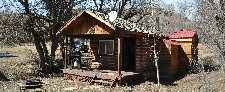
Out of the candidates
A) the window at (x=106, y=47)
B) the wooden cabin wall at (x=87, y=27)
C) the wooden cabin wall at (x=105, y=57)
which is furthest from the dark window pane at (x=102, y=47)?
the wooden cabin wall at (x=87, y=27)

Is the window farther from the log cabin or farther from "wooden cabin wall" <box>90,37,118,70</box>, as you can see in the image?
"wooden cabin wall" <box>90,37,118,70</box>

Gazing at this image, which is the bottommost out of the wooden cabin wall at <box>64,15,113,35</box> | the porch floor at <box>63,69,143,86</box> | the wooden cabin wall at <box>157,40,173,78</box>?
the porch floor at <box>63,69,143,86</box>

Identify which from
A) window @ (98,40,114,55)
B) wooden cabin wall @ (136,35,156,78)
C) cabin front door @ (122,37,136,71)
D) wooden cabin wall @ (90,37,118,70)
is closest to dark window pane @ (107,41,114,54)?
window @ (98,40,114,55)

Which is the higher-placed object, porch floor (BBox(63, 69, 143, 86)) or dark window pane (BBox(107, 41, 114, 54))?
dark window pane (BBox(107, 41, 114, 54))

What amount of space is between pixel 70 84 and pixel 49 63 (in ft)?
25.2

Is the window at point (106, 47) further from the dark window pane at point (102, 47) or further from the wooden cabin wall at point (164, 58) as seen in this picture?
the wooden cabin wall at point (164, 58)

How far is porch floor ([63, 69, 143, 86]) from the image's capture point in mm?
18484

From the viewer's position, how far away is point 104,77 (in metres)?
18.7

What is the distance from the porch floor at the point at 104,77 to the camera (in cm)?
1848

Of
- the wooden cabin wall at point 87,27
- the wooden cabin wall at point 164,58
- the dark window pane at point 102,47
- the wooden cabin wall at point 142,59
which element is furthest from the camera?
the wooden cabin wall at point 164,58

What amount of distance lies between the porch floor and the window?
2.92 m

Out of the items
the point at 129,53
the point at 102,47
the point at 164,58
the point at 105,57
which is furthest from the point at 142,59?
the point at 102,47

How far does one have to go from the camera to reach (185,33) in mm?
27000

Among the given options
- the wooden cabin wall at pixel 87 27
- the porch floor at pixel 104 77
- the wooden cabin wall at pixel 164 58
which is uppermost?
the wooden cabin wall at pixel 87 27
